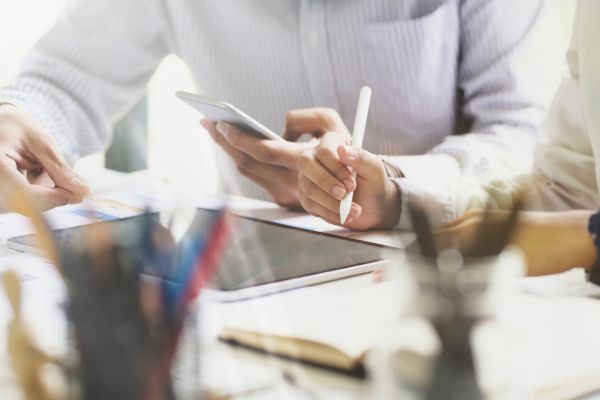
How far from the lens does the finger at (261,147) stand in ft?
1.79

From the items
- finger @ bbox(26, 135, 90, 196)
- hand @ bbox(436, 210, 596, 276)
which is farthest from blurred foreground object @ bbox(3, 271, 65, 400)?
finger @ bbox(26, 135, 90, 196)

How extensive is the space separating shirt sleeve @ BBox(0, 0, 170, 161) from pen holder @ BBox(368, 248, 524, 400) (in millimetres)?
609

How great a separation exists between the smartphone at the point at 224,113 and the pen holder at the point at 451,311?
1.16 ft

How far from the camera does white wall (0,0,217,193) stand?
0.67m

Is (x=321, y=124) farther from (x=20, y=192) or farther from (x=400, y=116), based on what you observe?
(x=20, y=192)

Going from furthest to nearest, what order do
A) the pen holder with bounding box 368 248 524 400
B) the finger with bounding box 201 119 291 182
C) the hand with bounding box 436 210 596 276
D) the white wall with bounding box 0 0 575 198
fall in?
1. the white wall with bounding box 0 0 575 198
2. the finger with bounding box 201 119 291 182
3. the hand with bounding box 436 210 596 276
4. the pen holder with bounding box 368 248 524 400

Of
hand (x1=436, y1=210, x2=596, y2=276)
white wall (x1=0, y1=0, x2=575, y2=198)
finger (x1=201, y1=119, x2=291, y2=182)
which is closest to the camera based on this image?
hand (x1=436, y1=210, x2=596, y2=276)

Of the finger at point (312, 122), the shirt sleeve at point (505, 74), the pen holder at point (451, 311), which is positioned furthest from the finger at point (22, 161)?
the pen holder at point (451, 311)

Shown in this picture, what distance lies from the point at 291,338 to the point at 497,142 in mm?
406

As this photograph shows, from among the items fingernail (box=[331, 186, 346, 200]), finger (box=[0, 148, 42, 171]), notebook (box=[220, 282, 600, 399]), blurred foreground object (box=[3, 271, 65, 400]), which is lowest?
fingernail (box=[331, 186, 346, 200])

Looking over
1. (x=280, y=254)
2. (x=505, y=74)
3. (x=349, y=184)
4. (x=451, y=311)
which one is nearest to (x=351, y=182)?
(x=349, y=184)

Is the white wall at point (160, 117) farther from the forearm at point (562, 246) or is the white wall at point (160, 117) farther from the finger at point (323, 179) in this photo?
the forearm at point (562, 246)

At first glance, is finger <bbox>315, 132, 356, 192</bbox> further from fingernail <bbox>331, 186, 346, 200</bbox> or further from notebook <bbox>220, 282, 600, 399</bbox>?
notebook <bbox>220, 282, 600, 399</bbox>

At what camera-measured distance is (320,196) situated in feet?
1.67
